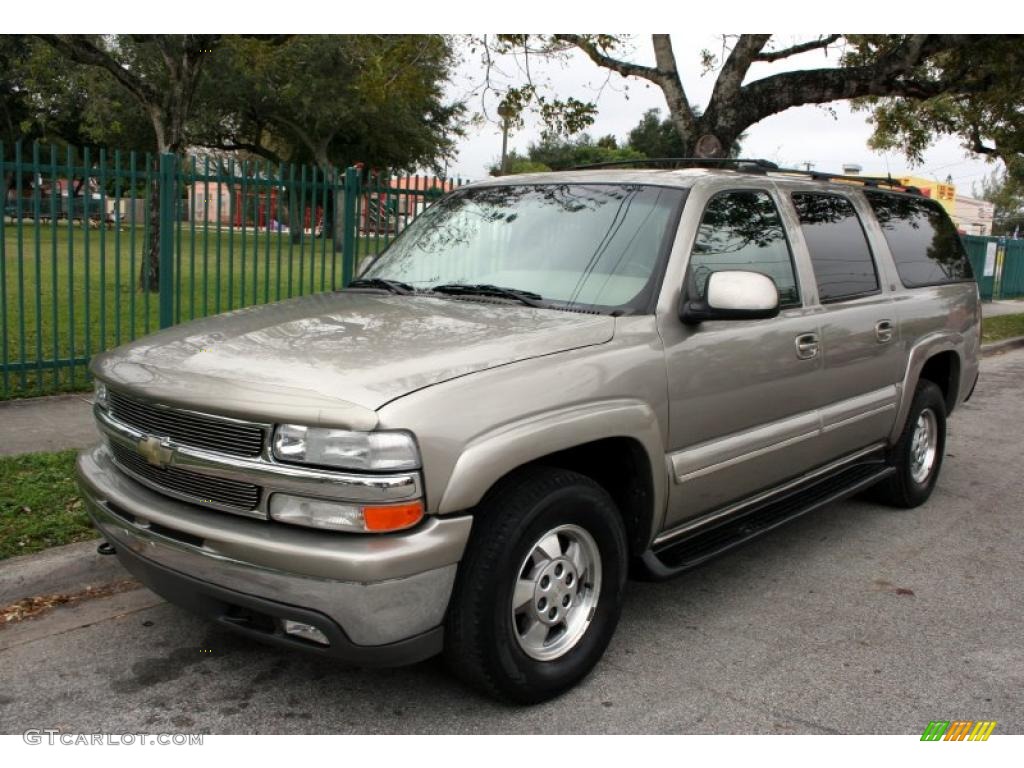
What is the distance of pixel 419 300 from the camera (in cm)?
404

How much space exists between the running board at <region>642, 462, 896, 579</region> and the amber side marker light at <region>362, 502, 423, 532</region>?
125 centimetres

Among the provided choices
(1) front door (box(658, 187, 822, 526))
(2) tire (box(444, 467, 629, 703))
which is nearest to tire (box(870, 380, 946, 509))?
(1) front door (box(658, 187, 822, 526))

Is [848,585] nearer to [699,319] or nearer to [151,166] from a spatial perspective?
[699,319]

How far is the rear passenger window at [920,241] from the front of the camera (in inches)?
218

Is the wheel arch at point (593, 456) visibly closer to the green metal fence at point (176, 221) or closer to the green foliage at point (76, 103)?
the green metal fence at point (176, 221)

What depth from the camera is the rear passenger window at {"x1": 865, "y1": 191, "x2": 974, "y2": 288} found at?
18.1 feet

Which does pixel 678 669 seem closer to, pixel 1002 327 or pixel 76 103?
pixel 1002 327

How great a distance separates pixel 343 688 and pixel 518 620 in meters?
0.70

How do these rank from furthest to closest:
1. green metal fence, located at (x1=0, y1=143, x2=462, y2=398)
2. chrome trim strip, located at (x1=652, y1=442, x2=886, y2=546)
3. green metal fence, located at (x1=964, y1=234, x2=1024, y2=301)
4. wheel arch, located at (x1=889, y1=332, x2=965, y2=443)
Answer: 1. green metal fence, located at (x1=964, y1=234, x2=1024, y2=301)
2. green metal fence, located at (x1=0, y1=143, x2=462, y2=398)
3. wheel arch, located at (x1=889, y1=332, x2=965, y2=443)
4. chrome trim strip, located at (x1=652, y1=442, x2=886, y2=546)

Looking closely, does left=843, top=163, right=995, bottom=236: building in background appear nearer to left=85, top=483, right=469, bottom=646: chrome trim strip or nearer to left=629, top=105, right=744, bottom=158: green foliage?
left=629, top=105, right=744, bottom=158: green foliage

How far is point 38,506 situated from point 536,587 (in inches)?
113

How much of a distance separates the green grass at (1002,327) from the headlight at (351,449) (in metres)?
14.1

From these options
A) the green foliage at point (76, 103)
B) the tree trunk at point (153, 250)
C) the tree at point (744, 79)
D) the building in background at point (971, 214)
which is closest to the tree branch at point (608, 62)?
the tree at point (744, 79)

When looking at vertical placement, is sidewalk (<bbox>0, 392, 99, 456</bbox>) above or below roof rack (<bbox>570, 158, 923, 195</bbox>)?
below
